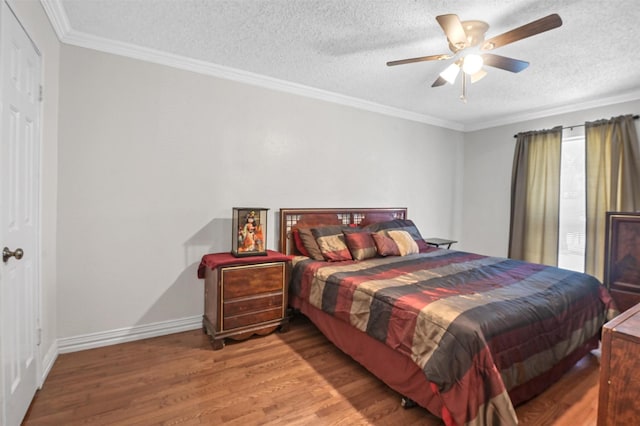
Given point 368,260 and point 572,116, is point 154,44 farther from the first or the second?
point 572,116

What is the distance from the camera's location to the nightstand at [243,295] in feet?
8.39

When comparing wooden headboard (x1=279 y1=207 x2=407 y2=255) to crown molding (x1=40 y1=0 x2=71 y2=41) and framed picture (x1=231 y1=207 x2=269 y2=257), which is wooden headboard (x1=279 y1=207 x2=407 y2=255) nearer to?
framed picture (x1=231 y1=207 x2=269 y2=257)

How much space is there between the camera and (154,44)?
2564 millimetres

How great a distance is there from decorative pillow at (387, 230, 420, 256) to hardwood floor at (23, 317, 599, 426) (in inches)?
54.4

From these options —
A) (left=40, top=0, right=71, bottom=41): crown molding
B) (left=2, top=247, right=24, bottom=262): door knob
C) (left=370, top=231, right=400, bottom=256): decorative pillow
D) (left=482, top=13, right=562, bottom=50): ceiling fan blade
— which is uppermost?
(left=40, top=0, right=71, bottom=41): crown molding

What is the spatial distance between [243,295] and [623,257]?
147 inches

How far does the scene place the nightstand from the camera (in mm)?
2557

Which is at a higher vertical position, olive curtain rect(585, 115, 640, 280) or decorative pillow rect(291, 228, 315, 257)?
olive curtain rect(585, 115, 640, 280)

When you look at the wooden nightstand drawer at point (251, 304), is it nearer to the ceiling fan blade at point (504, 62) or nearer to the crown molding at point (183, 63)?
the crown molding at point (183, 63)

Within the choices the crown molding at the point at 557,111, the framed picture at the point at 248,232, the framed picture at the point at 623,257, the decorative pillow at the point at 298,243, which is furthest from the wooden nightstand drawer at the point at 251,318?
the crown molding at the point at 557,111

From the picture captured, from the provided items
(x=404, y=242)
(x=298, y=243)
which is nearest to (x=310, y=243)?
(x=298, y=243)

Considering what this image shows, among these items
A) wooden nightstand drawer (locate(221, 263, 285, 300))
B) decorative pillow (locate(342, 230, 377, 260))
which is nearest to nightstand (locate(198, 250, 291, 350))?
wooden nightstand drawer (locate(221, 263, 285, 300))

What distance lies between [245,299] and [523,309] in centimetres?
206

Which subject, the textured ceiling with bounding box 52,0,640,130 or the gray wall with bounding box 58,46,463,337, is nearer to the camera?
the textured ceiling with bounding box 52,0,640,130
